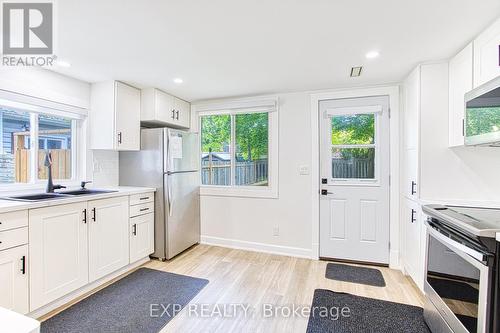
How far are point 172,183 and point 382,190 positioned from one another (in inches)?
105

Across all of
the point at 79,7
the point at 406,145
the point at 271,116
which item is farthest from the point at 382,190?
the point at 79,7

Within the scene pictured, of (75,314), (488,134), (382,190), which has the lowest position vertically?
(75,314)

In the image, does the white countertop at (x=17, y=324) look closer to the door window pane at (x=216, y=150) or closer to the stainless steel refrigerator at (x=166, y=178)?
the stainless steel refrigerator at (x=166, y=178)

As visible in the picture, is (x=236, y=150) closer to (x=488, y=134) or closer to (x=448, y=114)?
(x=448, y=114)

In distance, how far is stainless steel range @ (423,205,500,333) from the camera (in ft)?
4.17

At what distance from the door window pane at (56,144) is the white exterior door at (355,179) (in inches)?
125

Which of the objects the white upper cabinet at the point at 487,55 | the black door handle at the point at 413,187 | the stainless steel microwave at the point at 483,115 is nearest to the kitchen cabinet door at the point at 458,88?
the white upper cabinet at the point at 487,55

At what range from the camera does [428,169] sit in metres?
2.35

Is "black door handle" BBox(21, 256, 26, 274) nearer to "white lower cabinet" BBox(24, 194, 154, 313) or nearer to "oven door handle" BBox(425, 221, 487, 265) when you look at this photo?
"white lower cabinet" BBox(24, 194, 154, 313)

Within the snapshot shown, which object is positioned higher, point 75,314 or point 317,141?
point 317,141

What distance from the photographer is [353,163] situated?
323 centimetres

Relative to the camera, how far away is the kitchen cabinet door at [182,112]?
3.67m

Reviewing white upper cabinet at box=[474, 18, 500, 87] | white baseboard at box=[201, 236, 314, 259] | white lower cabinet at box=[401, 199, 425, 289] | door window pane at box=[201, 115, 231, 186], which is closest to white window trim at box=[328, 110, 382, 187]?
white lower cabinet at box=[401, 199, 425, 289]

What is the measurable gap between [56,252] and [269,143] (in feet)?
8.67
